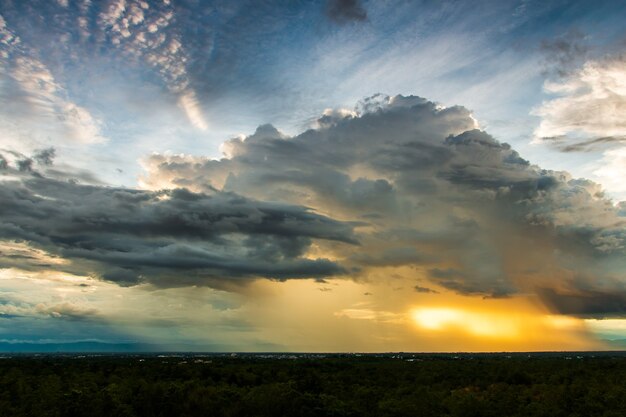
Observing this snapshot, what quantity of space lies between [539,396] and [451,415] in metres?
30.6

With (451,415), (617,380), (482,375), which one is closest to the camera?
(451,415)

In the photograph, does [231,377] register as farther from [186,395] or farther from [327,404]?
[327,404]

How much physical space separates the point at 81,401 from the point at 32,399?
9.15 meters

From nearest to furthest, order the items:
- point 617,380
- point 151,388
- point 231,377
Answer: point 151,388 < point 617,380 < point 231,377

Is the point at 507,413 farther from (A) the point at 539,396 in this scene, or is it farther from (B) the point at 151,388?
(B) the point at 151,388

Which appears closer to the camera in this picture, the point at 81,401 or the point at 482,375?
the point at 81,401

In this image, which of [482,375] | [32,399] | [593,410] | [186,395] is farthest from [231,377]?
[593,410]

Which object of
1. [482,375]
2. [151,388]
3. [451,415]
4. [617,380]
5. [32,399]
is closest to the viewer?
[451,415]

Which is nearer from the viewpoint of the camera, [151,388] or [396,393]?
[151,388]

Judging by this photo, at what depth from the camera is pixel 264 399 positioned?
76750 mm

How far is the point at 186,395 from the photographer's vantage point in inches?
3415

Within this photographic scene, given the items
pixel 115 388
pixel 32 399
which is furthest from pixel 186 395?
pixel 32 399

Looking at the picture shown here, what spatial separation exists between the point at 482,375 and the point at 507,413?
A: 249 ft

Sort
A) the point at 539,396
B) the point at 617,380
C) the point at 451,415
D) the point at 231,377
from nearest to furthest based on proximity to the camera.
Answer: the point at 451,415, the point at 539,396, the point at 617,380, the point at 231,377
